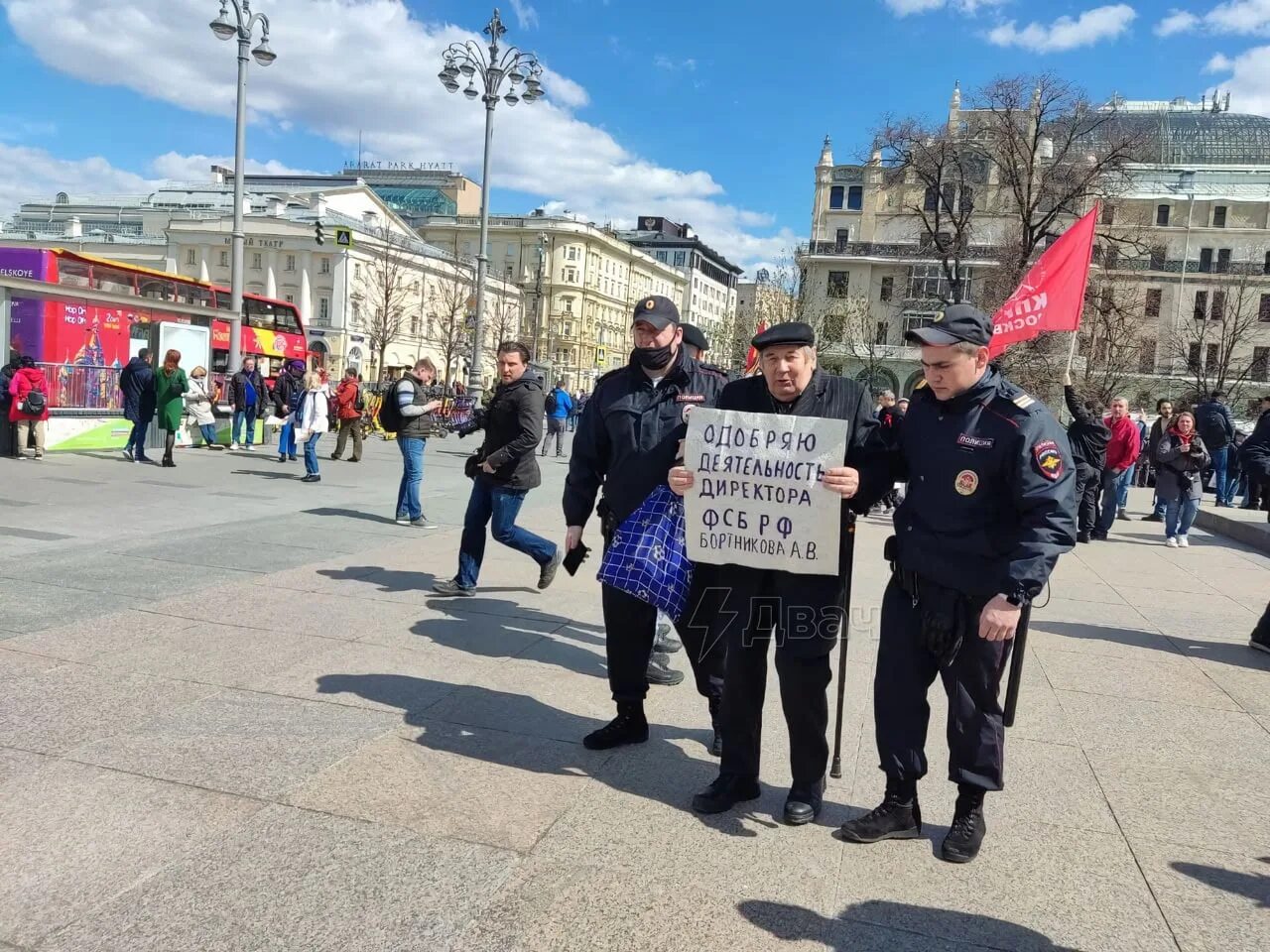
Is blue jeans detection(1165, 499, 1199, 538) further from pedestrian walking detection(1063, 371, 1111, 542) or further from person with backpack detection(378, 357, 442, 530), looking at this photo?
person with backpack detection(378, 357, 442, 530)

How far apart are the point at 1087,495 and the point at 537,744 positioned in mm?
9712

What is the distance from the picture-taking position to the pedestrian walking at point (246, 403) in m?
18.4

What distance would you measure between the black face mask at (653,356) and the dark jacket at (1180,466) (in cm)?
1086

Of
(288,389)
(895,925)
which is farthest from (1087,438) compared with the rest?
(288,389)

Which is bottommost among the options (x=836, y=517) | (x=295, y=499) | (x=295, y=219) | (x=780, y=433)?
(x=295, y=499)

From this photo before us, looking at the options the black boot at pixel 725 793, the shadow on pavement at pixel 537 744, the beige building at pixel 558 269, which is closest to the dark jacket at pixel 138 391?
the shadow on pavement at pixel 537 744

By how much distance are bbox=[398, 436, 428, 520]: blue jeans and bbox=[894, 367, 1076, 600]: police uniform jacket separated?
290 inches

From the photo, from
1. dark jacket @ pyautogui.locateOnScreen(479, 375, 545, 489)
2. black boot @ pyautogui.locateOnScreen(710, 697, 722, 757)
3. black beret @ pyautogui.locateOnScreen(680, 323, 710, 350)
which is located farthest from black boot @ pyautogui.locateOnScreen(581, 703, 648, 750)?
dark jacket @ pyautogui.locateOnScreen(479, 375, 545, 489)

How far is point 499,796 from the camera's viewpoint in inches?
140

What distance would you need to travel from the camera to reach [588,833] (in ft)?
10.8

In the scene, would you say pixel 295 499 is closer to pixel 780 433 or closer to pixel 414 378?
pixel 414 378

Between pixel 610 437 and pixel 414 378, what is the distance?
6.41m

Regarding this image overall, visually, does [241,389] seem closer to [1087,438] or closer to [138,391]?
[138,391]

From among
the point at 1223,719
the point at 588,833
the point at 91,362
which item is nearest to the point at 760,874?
the point at 588,833
